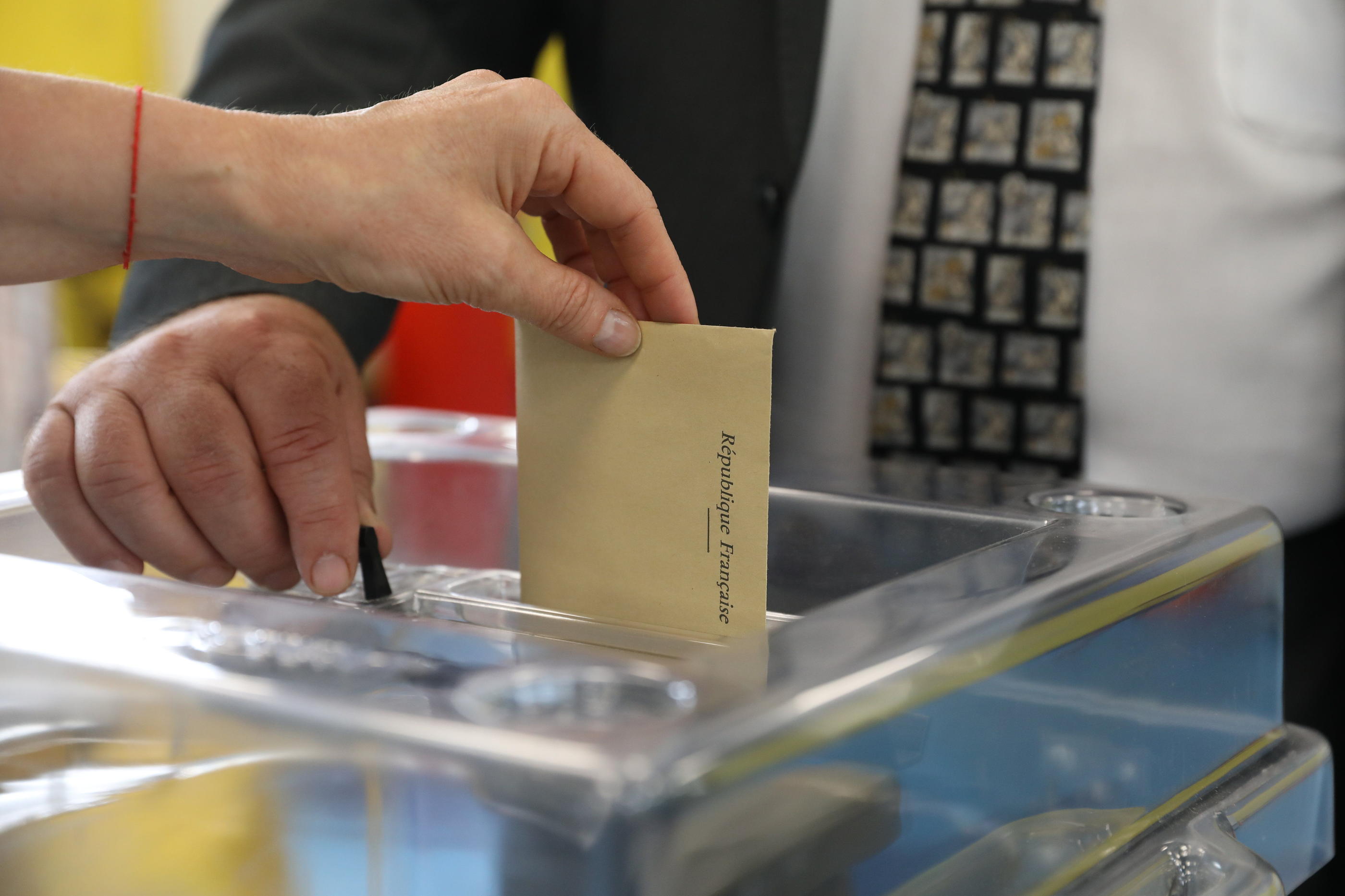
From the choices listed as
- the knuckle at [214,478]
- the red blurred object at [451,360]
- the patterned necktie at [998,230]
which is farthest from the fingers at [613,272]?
the red blurred object at [451,360]

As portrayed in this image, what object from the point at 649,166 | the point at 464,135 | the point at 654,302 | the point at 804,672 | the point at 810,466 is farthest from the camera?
the point at 649,166

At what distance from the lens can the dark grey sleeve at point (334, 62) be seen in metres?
0.90

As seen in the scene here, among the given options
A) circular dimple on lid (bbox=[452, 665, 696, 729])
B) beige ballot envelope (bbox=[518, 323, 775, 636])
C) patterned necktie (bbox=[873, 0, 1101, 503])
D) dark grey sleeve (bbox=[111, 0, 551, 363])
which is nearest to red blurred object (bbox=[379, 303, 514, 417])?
dark grey sleeve (bbox=[111, 0, 551, 363])

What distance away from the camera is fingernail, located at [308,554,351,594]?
592 millimetres

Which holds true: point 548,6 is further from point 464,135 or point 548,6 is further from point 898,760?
point 898,760

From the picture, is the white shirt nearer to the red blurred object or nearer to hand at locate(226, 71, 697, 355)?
hand at locate(226, 71, 697, 355)

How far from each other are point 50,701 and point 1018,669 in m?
0.32

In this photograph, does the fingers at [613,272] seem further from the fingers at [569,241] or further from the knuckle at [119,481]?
the knuckle at [119,481]

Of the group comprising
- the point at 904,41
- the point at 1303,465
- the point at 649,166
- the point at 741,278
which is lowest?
the point at 1303,465

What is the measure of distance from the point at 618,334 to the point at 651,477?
6cm

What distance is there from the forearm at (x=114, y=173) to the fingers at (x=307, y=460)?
0.56 ft

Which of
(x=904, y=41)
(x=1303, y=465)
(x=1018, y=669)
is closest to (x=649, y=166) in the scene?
(x=904, y=41)

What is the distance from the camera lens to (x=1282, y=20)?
3.10 ft

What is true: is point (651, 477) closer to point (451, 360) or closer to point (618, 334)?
point (618, 334)
